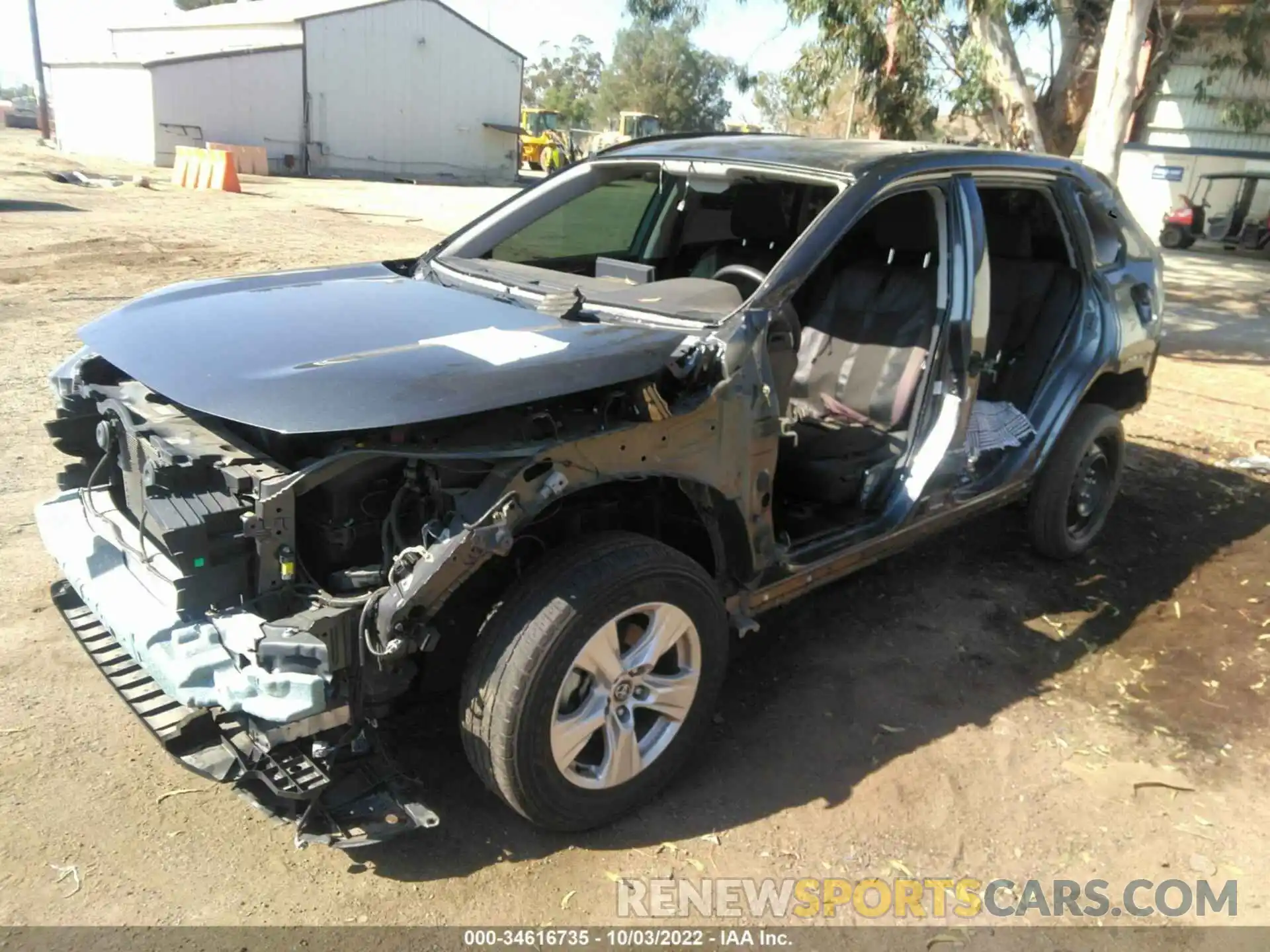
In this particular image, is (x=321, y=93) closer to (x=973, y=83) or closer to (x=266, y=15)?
(x=266, y=15)

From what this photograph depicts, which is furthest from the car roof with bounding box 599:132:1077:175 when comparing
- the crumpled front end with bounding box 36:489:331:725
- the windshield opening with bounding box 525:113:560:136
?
the windshield opening with bounding box 525:113:560:136

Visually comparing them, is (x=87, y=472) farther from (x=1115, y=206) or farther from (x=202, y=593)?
(x=1115, y=206)

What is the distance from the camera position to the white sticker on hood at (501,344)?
275cm

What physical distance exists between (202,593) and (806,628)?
2.49m

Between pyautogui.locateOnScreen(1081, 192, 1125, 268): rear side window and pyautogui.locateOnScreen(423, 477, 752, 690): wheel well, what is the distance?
2.71 meters

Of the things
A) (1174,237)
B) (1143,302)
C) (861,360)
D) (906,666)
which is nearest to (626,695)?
(906,666)

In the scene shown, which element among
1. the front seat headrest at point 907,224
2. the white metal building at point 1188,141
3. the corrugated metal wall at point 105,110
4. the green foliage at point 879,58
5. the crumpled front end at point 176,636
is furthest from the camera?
the corrugated metal wall at point 105,110

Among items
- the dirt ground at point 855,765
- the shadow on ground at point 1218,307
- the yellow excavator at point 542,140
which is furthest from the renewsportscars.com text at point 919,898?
the yellow excavator at point 542,140

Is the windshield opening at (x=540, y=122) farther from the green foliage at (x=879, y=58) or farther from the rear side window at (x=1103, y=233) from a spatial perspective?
the rear side window at (x=1103, y=233)

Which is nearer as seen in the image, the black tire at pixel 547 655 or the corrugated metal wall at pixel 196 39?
the black tire at pixel 547 655

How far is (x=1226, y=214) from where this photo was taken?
20156 mm

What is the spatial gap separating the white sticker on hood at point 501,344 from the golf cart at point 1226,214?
21.2 metres

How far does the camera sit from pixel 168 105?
29359 millimetres

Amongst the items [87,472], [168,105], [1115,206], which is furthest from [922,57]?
[168,105]
